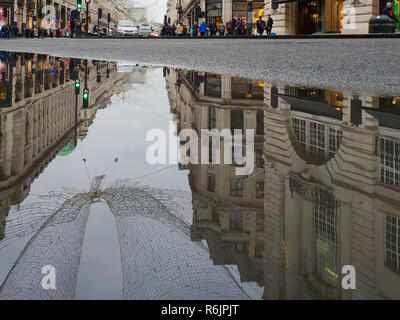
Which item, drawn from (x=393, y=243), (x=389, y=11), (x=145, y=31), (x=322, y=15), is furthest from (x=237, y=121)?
(x=145, y=31)

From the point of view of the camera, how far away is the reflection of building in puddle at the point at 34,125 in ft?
6.03

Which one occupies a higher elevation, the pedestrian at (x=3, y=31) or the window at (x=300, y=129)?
the pedestrian at (x=3, y=31)

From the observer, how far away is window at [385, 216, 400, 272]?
4.12ft

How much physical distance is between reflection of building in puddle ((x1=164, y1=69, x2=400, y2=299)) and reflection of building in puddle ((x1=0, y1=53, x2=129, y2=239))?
1.99ft

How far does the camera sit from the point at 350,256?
1.32m

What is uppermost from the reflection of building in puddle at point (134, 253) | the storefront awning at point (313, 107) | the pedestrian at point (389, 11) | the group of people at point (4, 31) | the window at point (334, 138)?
the group of people at point (4, 31)

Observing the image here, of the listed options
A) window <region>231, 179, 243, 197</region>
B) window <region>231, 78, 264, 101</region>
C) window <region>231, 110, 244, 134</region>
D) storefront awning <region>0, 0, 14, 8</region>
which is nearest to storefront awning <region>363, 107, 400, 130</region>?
window <region>231, 110, 244, 134</region>

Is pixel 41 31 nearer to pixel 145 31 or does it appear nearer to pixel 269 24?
pixel 145 31

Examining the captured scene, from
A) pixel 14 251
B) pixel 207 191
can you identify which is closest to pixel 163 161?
pixel 207 191

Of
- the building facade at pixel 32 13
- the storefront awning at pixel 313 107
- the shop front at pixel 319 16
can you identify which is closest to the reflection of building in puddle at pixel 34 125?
the storefront awning at pixel 313 107

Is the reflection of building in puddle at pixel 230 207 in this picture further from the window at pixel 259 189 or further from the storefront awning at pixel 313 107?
the storefront awning at pixel 313 107

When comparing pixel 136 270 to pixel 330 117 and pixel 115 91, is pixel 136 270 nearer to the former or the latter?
pixel 330 117

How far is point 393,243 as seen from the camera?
1367mm

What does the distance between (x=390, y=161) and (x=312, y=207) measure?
29.6 inches
